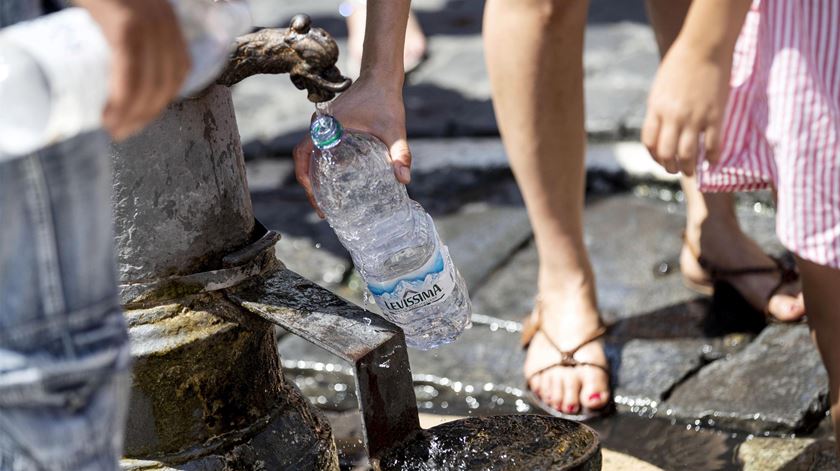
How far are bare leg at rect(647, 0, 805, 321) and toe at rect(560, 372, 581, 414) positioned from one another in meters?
0.53

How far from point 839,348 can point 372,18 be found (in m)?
0.99

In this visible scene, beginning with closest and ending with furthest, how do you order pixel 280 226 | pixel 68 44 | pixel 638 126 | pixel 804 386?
pixel 68 44 → pixel 804 386 → pixel 280 226 → pixel 638 126

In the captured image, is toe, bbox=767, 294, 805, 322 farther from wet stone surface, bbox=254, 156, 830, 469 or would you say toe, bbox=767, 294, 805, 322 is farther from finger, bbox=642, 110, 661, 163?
finger, bbox=642, 110, 661, 163

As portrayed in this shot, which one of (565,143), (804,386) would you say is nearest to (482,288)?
(565,143)

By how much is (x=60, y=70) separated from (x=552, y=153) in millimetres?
1582

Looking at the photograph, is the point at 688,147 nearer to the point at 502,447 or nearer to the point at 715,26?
the point at 715,26

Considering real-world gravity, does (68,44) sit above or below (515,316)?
above

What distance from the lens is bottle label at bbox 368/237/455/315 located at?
1990 millimetres

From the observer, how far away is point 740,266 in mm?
2965

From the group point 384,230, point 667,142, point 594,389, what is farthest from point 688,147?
point 594,389

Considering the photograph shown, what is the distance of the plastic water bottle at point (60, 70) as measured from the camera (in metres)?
1.23

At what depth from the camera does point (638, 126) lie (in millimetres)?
3939

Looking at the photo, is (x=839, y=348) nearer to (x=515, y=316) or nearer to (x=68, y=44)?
(x=515, y=316)

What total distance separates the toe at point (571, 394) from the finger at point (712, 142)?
87cm
